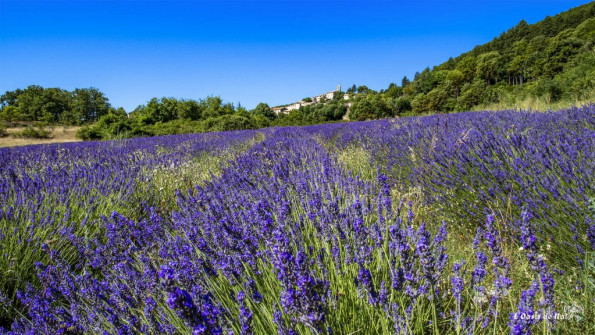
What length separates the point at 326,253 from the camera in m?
1.35

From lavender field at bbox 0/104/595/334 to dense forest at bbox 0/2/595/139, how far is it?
1105cm

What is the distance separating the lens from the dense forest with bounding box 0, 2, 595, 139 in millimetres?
16750

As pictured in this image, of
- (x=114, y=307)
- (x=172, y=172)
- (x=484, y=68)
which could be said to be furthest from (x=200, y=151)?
(x=484, y=68)

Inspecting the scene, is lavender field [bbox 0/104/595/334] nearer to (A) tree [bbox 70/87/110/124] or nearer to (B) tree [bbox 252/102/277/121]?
(B) tree [bbox 252/102/277/121]

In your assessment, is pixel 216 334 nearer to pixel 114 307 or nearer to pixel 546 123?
pixel 114 307

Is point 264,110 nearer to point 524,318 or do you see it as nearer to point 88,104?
point 88,104

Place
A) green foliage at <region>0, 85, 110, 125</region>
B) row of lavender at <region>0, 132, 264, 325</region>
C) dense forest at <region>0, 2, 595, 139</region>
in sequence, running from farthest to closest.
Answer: green foliage at <region>0, 85, 110, 125</region>, dense forest at <region>0, 2, 595, 139</region>, row of lavender at <region>0, 132, 264, 325</region>

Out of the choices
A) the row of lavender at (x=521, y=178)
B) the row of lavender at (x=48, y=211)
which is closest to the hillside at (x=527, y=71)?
the row of lavender at (x=521, y=178)

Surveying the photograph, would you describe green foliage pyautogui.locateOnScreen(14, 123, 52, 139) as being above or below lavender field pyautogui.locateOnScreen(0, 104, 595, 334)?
above

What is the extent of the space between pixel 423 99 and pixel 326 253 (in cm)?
4142

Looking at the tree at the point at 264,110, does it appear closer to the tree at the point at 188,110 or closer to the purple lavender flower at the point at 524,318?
the tree at the point at 188,110

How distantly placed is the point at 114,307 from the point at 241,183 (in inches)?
59.3

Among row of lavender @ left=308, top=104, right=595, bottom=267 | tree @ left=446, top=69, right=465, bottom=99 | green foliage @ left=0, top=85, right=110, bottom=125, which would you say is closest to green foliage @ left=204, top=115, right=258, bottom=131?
row of lavender @ left=308, top=104, right=595, bottom=267

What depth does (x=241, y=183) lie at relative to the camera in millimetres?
2691
